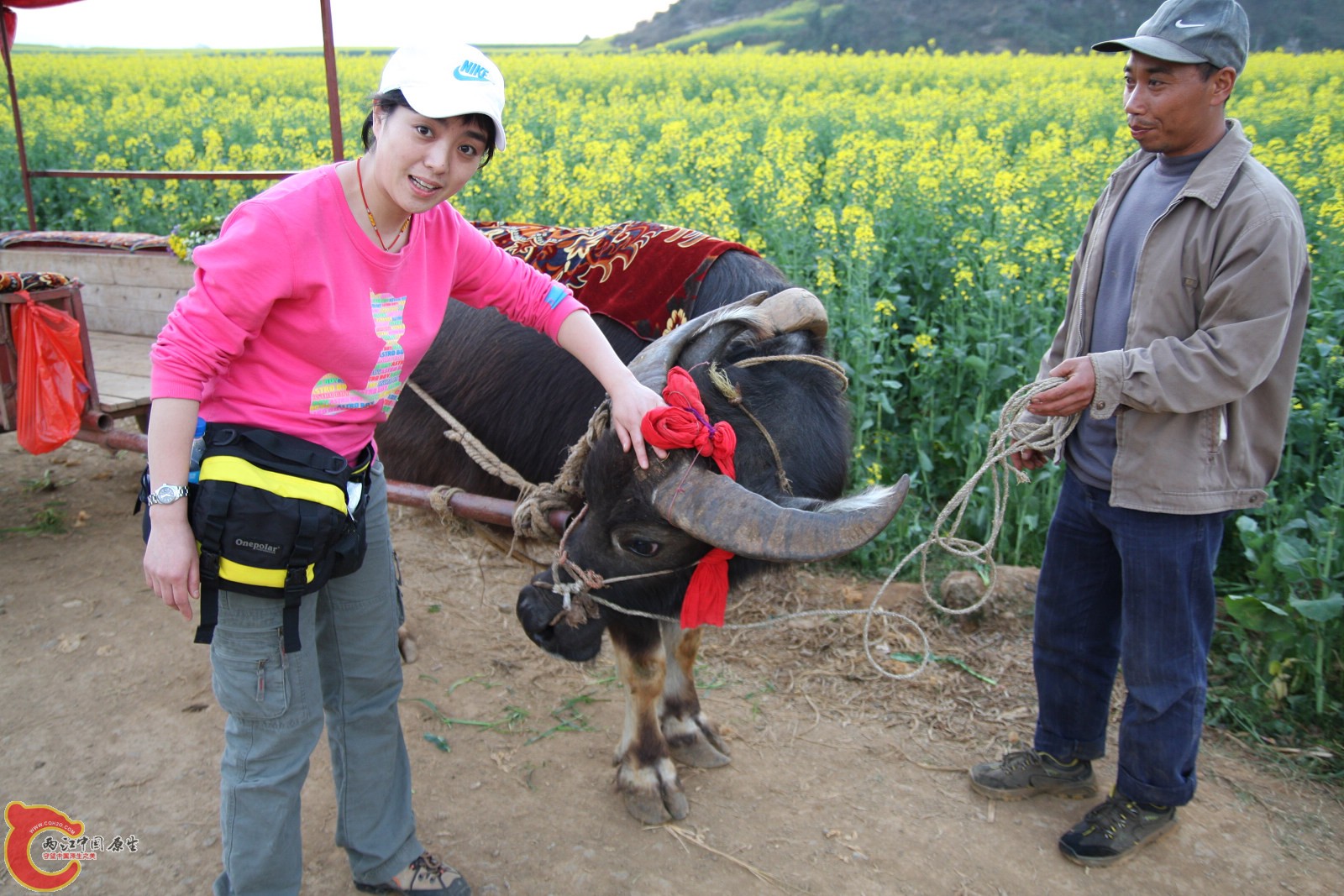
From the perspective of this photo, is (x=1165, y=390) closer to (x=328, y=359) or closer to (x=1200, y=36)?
(x=1200, y=36)

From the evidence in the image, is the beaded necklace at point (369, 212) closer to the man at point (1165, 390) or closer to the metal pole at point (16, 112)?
the man at point (1165, 390)

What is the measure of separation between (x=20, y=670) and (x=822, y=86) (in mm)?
13999

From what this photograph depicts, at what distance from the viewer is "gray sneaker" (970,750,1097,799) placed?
9.94ft

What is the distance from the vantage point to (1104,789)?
3.10 meters

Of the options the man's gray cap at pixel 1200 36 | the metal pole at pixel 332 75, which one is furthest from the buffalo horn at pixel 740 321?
the metal pole at pixel 332 75

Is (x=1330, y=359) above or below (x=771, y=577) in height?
above

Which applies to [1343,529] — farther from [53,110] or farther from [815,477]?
[53,110]

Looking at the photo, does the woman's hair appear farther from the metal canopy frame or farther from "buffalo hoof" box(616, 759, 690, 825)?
"buffalo hoof" box(616, 759, 690, 825)

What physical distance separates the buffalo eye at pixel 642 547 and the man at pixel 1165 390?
1049 millimetres

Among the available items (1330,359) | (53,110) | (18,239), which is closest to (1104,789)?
(1330,359)

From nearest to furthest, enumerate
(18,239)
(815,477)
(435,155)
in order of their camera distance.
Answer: (435,155) < (815,477) < (18,239)

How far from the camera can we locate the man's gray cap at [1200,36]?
222cm

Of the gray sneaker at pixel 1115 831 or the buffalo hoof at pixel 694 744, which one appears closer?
the gray sneaker at pixel 1115 831

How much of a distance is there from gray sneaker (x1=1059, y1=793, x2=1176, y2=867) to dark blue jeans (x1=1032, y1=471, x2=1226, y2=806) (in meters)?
0.06
